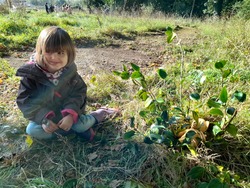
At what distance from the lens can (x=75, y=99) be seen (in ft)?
6.72

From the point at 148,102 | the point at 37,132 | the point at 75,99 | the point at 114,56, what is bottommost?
the point at 114,56

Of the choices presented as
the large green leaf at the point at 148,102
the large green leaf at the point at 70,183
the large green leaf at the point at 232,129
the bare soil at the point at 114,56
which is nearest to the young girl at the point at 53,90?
the large green leaf at the point at 70,183

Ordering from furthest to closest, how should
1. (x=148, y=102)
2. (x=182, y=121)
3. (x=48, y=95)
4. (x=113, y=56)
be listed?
(x=113, y=56) < (x=48, y=95) < (x=182, y=121) < (x=148, y=102)

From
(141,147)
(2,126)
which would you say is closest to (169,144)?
(141,147)

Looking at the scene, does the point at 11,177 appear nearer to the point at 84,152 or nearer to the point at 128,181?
the point at 84,152

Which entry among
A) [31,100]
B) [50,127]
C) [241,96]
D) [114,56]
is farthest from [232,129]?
[114,56]

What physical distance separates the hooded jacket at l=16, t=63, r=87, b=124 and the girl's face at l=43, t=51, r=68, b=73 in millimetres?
73

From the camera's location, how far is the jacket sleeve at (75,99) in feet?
6.55

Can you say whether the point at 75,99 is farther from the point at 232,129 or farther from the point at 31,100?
the point at 232,129

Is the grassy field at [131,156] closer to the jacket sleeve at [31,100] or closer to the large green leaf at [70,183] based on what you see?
the large green leaf at [70,183]

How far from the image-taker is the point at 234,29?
16.9 ft

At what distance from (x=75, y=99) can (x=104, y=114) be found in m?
0.35

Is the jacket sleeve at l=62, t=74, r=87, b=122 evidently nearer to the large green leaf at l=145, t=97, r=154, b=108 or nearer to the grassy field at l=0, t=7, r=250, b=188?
the grassy field at l=0, t=7, r=250, b=188

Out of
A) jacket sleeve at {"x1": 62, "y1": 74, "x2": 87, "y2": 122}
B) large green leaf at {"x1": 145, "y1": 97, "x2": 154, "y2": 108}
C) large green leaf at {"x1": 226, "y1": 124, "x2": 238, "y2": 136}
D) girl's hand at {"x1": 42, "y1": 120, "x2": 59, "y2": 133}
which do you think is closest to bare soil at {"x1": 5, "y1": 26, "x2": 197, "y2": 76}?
jacket sleeve at {"x1": 62, "y1": 74, "x2": 87, "y2": 122}
